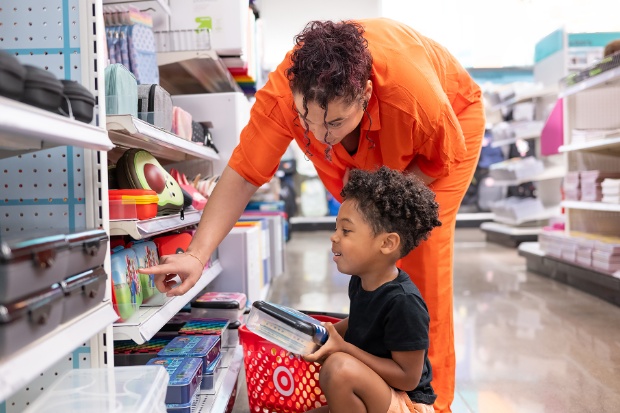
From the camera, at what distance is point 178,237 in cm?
217

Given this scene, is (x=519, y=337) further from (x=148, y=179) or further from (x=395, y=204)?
(x=148, y=179)

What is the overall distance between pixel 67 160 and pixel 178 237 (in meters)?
0.92

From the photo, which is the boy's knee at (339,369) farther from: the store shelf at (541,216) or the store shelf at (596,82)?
the store shelf at (541,216)

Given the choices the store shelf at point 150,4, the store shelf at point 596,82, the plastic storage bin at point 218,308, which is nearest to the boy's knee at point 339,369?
the plastic storage bin at point 218,308

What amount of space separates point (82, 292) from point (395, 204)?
30.5 inches

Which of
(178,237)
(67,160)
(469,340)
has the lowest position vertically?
(469,340)

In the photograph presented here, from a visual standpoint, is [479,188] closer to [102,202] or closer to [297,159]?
[297,159]

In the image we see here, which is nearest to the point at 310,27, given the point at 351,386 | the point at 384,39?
the point at 384,39

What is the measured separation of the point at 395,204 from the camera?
54.6 inches

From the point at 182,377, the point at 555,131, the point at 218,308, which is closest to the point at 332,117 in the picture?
the point at 182,377

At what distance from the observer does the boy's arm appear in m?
1.35

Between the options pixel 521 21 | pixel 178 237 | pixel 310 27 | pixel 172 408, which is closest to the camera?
pixel 310 27

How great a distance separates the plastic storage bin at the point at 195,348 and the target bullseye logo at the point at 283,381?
256mm

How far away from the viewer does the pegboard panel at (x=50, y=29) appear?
1290 millimetres
